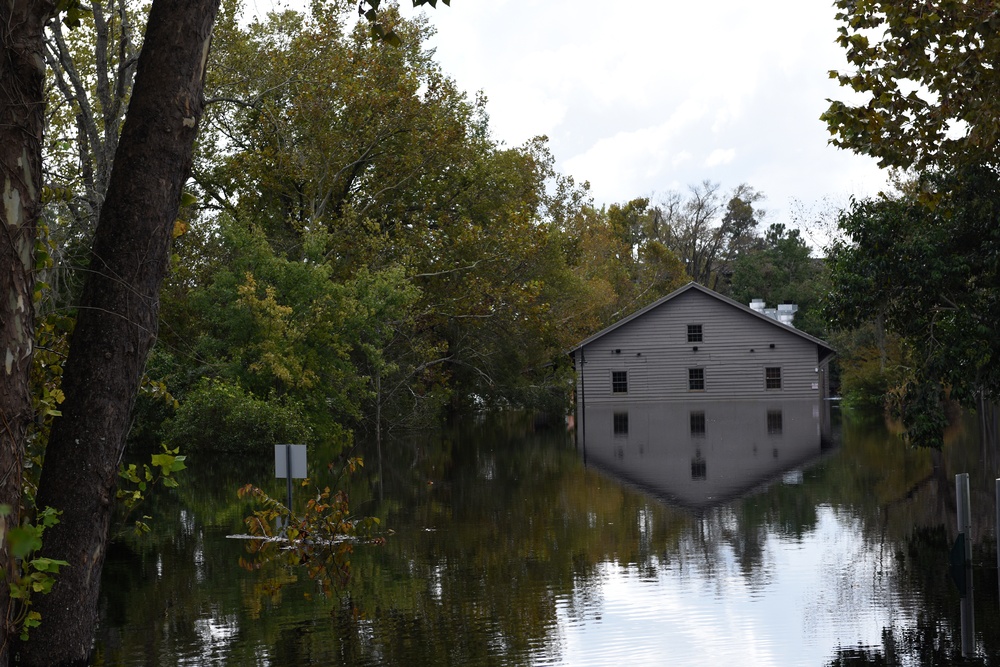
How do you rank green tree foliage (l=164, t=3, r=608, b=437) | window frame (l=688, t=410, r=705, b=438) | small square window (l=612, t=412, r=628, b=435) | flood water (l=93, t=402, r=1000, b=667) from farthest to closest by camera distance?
small square window (l=612, t=412, r=628, b=435) → window frame (l=688, t=410, r=705, b=438) → green tree foliage (l=164, t=3, r=608, b=437) → flood water (l=93, t=402, r=1000, b=667)

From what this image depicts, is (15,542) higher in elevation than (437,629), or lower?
higher

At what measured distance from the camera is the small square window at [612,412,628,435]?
39.4 metres

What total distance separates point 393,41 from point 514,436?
32.4 metres

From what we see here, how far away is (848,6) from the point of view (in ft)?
57.1

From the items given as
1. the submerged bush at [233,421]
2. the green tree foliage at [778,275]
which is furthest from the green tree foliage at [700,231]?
the submerged bush at [233,421]

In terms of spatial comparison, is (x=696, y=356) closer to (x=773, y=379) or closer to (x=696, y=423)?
(x=773, y=379)

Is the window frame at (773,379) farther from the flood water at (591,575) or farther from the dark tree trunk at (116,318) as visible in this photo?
the dark tree trunk at (116,318)

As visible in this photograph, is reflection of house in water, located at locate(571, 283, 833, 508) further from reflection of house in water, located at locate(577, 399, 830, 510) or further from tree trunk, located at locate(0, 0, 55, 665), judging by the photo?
tree trunk, located at locate(0, 0, 55, 665)

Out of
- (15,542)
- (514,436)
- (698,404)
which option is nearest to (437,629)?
(15,542)

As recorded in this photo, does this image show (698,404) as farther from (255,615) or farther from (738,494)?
(255,615)

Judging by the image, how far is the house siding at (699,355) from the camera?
191 feet

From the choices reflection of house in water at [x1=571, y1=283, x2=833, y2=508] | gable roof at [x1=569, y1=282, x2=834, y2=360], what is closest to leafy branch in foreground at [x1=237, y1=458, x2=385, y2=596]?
reflection of house in water at [x1=571, y1=283, x2=833, y2=508]

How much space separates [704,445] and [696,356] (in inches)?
1068

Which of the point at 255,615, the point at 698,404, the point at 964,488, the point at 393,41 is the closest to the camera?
the point at 393,41
